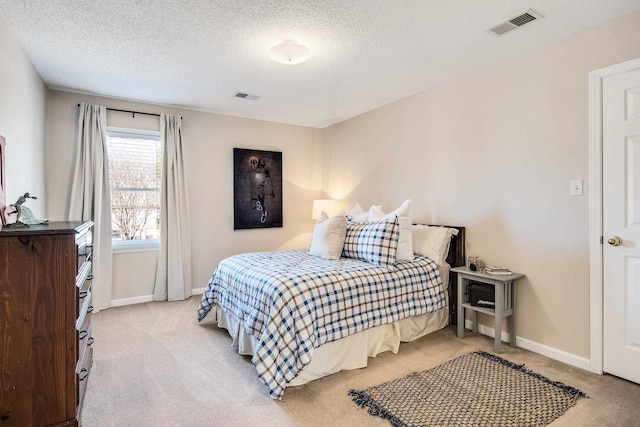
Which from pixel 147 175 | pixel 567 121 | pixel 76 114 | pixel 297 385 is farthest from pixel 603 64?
pixel 76 114

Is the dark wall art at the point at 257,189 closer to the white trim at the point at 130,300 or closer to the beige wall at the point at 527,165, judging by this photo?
the white trim at the point at 130,300

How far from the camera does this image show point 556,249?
8.79 ft

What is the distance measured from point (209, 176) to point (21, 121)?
2134mm

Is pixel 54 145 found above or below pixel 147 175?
above

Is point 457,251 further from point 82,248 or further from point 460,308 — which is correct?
point 82,248

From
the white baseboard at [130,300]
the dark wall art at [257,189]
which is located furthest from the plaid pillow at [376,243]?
the white baseboard at [130,300]

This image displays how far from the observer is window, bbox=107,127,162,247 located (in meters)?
4.16

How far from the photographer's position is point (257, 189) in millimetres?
5008

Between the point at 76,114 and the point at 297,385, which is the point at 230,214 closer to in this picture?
the point at 76,114

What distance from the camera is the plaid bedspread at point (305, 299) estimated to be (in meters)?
2.19

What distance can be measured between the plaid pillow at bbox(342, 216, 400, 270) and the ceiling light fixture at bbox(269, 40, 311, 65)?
1541 mm

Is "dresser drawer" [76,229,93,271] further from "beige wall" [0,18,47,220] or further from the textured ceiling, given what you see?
the textured ceiling

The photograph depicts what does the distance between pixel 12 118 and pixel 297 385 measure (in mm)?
2769

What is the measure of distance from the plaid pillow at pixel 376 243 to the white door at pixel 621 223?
1473 millimetres
